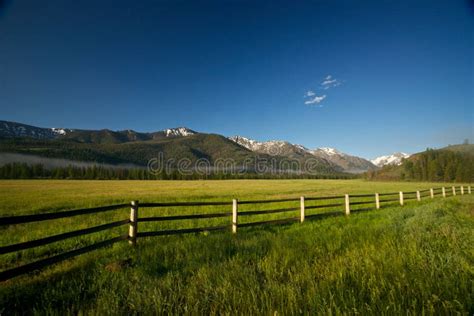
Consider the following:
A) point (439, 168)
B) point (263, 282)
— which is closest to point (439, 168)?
point (439, 168)

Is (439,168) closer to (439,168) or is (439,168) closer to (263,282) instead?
(439,168)

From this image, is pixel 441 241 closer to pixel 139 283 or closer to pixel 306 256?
pixel 306 256

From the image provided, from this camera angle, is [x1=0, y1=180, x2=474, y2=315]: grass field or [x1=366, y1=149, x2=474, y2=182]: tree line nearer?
[x1=0, y1=180, x2=474, y2=315]: grass field

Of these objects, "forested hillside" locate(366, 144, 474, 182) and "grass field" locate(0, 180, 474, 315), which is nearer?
"grass field" locate(0, 180, 474, 315)

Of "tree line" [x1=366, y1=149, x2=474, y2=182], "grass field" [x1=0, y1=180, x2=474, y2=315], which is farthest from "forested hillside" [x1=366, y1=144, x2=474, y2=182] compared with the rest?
"grass field" [x1=0, y1=180, x2=474, y2=315]

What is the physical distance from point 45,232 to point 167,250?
263 inches

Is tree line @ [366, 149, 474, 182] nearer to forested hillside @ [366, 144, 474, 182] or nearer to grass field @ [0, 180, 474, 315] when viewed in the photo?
forested hillside @ [366, 144, 474, 182]

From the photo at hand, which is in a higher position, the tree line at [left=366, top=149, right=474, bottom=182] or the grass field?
the tree line at [left=366, top=149, right=474, bottom=182]

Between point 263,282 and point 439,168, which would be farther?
point 439,168

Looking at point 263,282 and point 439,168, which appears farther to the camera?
point 439,168

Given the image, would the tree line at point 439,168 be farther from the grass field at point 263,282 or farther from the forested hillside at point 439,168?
the grass field at point 263,282

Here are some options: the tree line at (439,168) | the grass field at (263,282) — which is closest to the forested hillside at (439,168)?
the tree line at (439,168)

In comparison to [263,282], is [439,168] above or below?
above

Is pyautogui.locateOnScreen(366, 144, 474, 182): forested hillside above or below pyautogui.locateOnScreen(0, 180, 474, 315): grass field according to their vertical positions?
above
